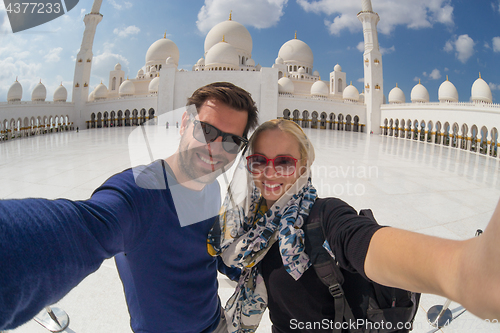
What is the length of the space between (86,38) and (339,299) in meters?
26.7

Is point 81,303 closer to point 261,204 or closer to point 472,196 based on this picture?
point 261,204

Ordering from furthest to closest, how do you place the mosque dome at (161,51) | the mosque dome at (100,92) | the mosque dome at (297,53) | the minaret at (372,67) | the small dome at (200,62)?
the mosque dome at (297,53), the mosque dome at (161,51), the small dome at (200,62), the mosque dome at (100,92), the minaret at (372,67)

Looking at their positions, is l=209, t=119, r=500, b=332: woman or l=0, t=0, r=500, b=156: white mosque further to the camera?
l=0, t=0, r=500, b=156: white mosque

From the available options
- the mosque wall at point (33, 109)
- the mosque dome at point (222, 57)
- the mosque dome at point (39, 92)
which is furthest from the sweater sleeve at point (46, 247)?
the mosque dome at point (39, 92)

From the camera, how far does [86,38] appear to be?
21000 mm

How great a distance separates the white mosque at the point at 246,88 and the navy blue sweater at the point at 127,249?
662 inches

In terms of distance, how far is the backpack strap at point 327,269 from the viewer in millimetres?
651

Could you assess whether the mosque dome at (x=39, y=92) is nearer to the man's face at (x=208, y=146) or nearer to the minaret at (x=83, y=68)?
the minaret at (x=83, y=68)

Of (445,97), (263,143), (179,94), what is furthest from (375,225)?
(445,97)

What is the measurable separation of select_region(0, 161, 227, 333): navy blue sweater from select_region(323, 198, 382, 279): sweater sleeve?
0.38 m

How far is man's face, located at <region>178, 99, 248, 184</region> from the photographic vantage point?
0.79 metres

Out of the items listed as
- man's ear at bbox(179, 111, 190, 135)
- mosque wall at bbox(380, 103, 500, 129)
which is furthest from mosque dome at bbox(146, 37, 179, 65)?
man's ear at bbox(179, 111, 190, 135)

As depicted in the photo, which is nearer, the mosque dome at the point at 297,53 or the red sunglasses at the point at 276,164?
the red sunglasses at the point at 276,164

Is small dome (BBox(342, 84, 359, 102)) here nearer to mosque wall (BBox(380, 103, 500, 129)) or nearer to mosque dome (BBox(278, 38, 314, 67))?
mosque wall (BBox(380, 103, 500, 129))
